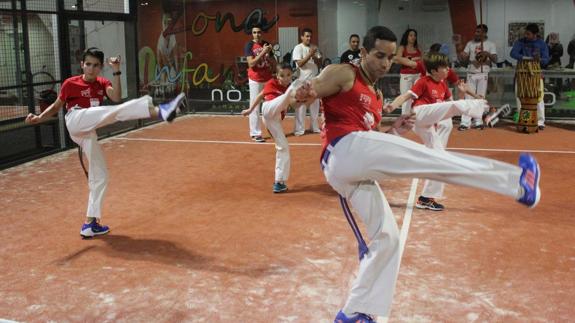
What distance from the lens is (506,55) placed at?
14430mm

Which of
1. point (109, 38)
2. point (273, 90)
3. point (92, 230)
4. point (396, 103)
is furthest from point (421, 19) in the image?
point (92, 230)

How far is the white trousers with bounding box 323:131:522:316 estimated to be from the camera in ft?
11.6

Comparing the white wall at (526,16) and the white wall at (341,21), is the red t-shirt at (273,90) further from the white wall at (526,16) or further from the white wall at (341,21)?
the white wall at (526,16)

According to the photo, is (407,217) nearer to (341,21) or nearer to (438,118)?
(438,118)

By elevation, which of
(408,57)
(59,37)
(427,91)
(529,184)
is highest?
(59,37)

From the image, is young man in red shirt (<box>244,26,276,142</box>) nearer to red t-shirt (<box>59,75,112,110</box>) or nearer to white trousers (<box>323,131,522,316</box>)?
red t-shirt (<box>59,75,112,110</box>)

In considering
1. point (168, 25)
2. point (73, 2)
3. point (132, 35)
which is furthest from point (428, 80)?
point (168, 25)

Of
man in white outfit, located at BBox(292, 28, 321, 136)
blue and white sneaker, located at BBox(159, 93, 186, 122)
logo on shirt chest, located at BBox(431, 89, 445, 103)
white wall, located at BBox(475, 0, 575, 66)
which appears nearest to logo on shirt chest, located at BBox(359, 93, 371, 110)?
blue and white sneaker, located at BBox(159, 93, 186, 122)

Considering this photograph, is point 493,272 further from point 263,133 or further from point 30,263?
point 263,133

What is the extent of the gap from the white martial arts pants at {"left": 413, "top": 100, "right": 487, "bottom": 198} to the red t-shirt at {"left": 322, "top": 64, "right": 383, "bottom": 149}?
2019mm

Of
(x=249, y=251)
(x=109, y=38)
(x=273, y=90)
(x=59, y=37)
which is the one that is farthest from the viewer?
(x=109, y=38)

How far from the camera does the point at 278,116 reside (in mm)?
7703

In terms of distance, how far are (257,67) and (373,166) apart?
8636 millimetres

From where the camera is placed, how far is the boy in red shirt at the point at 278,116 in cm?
747
